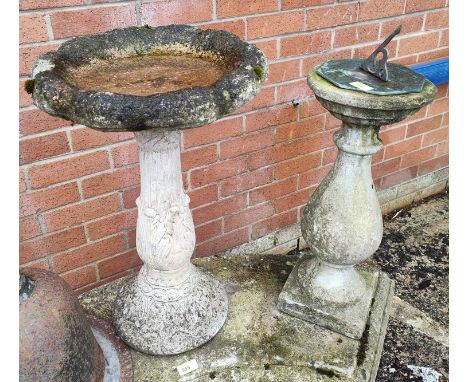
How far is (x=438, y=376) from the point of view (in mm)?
2062

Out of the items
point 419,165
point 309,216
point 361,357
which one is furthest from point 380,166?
point 361,357

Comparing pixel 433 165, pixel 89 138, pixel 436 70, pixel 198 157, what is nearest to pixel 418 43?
pixel 436 70

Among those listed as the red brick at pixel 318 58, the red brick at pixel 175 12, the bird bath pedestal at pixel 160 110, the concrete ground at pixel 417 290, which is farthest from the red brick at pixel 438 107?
the bird bath pedestal at pixel 160 110

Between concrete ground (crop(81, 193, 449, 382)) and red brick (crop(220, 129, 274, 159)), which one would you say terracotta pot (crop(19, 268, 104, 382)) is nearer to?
concrete ground (crop(81, 193, 449, 382))

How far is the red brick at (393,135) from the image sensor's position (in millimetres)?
2972

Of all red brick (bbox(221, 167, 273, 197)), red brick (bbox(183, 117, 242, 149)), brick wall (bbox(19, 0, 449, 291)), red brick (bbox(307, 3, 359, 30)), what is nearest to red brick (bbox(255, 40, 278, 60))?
brick wall (bbox(19, 0, 449, 291))

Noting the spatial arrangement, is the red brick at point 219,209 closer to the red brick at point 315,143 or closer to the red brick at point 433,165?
the red brick at point 315,143

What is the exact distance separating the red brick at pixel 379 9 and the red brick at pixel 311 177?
831 millimetres

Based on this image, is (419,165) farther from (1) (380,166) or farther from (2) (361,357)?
(2) (361,357)

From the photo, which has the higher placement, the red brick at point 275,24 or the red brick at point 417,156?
the red brick at point 275,24

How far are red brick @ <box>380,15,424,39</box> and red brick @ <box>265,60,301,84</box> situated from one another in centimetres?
57

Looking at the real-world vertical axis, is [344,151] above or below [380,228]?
above

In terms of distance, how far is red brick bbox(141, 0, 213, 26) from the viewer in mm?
1928

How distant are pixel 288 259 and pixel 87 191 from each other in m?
1.00
